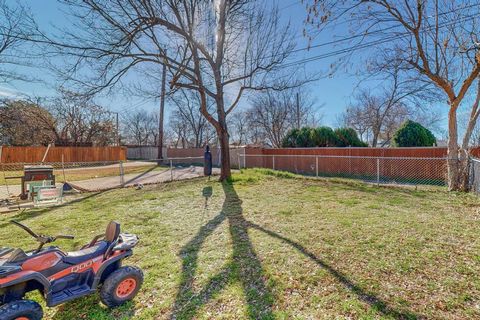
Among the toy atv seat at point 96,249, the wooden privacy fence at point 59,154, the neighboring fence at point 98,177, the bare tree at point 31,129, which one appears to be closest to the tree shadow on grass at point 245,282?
the toy atv seat at point 96,249

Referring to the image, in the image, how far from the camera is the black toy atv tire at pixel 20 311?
1578 mm

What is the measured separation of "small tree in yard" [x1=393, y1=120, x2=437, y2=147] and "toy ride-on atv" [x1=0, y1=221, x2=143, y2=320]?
41.4ft

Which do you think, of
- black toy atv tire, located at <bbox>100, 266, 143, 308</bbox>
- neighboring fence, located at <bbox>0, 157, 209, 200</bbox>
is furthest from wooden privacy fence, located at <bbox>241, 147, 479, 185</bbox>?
black toy atv tire, located at <bbox>100, 266, 143, 308</bbox>

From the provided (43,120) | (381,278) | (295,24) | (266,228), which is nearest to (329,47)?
(295,24)

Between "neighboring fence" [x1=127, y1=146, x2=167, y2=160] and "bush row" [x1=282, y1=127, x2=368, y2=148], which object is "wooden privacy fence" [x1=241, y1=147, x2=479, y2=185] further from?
"neighboring fence" [x1=127, y1=146, x2=167, y2=160]

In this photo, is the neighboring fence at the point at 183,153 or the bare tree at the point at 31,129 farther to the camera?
the bare tree at the point at 31,129

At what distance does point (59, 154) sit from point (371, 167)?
84.4 feet

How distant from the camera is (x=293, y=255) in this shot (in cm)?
299

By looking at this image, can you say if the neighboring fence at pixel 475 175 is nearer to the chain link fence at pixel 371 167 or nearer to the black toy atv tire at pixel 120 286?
the chain link fence at pixel 371 167

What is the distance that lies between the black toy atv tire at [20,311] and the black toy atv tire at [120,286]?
47 cm

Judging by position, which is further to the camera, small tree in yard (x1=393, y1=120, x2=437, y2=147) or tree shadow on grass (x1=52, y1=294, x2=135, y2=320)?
small tree in yard (x1=393, y1=120, x2=437, y2=147)

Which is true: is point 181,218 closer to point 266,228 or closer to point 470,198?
point 266,228

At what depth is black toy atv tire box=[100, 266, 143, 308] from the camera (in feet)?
6.86

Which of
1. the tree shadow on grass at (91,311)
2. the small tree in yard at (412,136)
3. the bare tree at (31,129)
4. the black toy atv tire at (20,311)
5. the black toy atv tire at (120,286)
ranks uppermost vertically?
the bare tree at (31,129)
